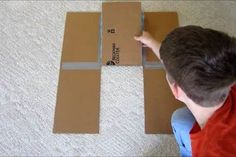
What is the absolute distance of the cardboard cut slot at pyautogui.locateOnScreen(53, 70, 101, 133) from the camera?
1150 millimetres

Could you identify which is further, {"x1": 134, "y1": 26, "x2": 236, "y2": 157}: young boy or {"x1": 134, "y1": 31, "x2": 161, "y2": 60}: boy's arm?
{"x1": 134, "y1": 31, "x2": 161, "y2": 60}: boy's arm

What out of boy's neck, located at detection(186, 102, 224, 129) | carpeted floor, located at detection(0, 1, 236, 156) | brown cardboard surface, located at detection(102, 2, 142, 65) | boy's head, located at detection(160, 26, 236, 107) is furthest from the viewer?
brown cardboard surface, located at detection(102, 2, 142, 65)

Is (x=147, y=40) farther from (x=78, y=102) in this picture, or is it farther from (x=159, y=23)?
(x=78, y=102)

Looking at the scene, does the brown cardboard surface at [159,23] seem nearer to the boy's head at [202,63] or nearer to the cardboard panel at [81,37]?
the cardboard panel at [81,37]

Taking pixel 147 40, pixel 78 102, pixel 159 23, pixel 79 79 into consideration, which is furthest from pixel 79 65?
pixel 159 23

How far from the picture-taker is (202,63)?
2.02ft

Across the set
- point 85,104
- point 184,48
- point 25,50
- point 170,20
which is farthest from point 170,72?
point 25,50

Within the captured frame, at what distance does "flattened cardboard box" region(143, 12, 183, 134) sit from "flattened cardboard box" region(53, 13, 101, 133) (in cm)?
21

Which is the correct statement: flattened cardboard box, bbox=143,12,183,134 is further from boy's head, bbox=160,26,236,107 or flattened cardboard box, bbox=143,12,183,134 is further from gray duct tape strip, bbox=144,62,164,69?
boy's head, bbox=160,26,236,107

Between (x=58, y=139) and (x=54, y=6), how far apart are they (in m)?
0.66

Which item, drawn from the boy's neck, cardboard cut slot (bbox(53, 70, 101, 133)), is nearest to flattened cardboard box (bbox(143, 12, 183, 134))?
cardboard cut slot (bbox(53, 70, 101, 133))

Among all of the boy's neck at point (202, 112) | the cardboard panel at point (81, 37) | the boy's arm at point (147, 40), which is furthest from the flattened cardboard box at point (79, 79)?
the boy's neck at point (202, 112)

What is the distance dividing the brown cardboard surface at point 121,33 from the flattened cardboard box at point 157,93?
0.06 m

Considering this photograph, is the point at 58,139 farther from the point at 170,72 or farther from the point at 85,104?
the point at 170,72
